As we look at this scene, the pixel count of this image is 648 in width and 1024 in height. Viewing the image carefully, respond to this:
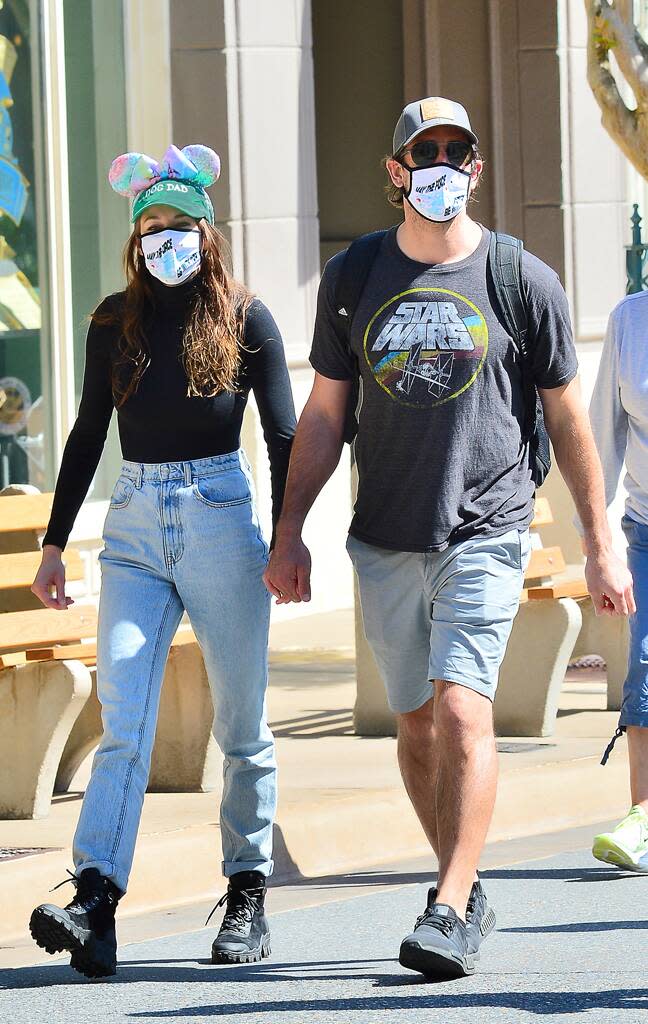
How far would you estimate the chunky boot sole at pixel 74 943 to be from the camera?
501cm

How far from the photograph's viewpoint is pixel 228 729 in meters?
5.46

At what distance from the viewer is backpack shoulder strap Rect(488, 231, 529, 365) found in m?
5.31

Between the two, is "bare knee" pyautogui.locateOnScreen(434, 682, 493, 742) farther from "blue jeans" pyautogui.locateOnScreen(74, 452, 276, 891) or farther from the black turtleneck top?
the black turtleneck top

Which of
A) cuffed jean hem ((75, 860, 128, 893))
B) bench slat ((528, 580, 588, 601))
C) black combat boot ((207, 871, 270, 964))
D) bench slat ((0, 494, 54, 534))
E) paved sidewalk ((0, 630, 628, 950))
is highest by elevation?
bench slat ((0, 494, 54, 534))

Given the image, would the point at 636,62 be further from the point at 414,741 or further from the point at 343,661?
the point at 414,741

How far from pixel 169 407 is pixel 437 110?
1008 mm

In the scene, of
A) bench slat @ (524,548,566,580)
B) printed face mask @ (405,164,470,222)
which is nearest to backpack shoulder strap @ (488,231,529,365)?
printed face mask @ (405,164,470,222)

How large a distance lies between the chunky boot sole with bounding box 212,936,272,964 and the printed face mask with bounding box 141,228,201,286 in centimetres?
169

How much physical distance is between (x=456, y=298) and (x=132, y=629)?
3.74 ft

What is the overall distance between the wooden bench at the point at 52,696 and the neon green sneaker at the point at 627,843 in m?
1.58

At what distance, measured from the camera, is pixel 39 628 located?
716 cm

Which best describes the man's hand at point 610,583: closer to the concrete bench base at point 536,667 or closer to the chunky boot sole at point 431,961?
the chunky boot sole at point 431,961

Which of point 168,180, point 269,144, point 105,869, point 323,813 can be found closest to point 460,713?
point 105,869

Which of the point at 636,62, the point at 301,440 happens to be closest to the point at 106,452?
the point at 636,62
